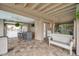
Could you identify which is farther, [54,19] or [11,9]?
[54,19]

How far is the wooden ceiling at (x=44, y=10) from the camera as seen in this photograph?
477 cm

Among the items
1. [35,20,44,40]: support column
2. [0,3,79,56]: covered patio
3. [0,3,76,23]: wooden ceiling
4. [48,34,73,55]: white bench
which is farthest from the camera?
[35,20,44,40]: support column

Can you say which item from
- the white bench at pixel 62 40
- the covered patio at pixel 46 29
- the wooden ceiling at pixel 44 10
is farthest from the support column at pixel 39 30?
the white bench at pixel 62 40

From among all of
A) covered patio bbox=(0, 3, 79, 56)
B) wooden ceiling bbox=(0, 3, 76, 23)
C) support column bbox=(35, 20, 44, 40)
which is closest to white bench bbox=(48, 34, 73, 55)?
covered patio bbox=(0, 3, 79, 56)

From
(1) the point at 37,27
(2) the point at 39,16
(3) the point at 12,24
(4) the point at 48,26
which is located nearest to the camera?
(2) the point at 39,16

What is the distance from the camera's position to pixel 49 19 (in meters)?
7.84

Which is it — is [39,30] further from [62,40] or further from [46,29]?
[62,40]

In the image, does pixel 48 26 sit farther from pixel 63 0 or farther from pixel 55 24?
pixel 63 0

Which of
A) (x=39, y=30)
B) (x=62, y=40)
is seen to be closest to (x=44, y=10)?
(x=62, y=40)

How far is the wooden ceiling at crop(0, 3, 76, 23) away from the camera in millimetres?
4766

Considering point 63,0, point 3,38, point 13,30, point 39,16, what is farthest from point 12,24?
point 63,0

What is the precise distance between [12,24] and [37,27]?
4.33 meters

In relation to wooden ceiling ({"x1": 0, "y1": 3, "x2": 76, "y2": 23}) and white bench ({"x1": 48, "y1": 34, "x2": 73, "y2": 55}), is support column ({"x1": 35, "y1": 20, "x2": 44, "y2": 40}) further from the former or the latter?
white bench ({"x1": 48, "y1": 34, "x2": 73, "y2": 55})

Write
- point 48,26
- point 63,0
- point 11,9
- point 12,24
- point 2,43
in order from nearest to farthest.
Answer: point 63,0
point 2,43
point 11,9
point 48,26
point 12,24
